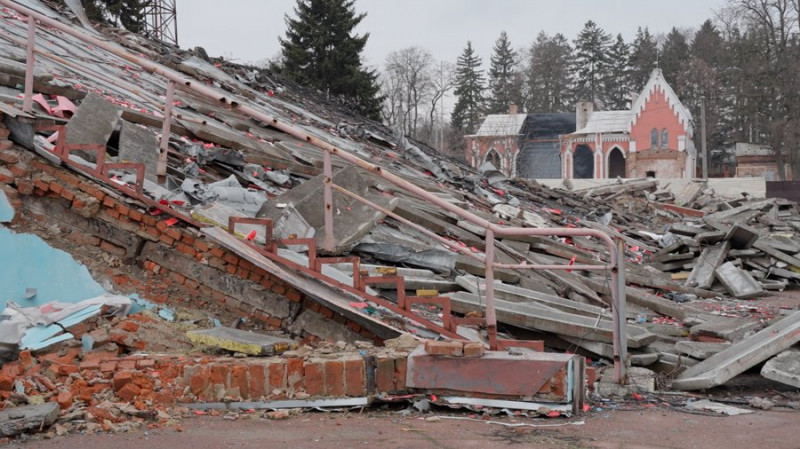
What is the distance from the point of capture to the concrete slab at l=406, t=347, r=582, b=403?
14.6 feet

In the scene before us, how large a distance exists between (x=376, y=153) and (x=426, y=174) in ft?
3.67

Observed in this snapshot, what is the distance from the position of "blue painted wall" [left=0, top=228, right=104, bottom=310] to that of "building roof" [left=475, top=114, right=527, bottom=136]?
45749 mm

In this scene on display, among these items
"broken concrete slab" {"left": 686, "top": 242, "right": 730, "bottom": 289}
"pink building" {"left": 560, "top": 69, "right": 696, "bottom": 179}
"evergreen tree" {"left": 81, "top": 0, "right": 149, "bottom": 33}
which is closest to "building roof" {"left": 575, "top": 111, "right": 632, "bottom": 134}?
"pink building" {"left": 560, "top": 69, "right": 696, "bottom": 179}

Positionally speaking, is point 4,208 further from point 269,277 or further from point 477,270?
point 477,270

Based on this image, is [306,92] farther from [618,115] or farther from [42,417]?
[618,115]

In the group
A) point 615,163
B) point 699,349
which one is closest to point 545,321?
point 699,349

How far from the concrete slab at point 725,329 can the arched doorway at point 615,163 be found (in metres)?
43.2

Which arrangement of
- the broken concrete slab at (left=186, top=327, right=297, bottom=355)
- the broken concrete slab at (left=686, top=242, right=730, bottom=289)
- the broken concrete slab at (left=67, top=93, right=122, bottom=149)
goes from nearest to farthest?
the broken concrete slab at (left=186, top=327, right=297, bottom=355) < the broken concrete slab at (left=67, top=93, right=122, bottom=149) < the broken concrete slab at (left=686, top=242, right=730, bottom=289)

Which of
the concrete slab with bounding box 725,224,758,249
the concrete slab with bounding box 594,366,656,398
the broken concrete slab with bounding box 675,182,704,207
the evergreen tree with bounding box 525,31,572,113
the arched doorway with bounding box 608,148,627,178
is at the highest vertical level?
the evergreen tree with bounding box 525,31,572,113

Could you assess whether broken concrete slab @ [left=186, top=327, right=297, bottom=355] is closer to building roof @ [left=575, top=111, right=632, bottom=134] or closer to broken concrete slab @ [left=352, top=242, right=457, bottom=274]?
broken concrete slab @ [left=352, top=242, right=457, bottom=274]

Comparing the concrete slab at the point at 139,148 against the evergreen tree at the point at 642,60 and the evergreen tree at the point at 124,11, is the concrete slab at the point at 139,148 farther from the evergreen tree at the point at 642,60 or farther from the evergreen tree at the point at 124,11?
the evergreen tree at the point at 642,60

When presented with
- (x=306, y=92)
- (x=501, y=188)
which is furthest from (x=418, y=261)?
(x=306, y=92)

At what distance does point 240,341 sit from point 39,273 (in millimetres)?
1783

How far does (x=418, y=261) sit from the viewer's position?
7.23m
